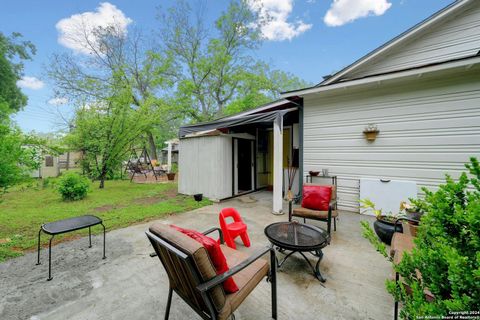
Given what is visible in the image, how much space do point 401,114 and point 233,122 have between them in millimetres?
3982

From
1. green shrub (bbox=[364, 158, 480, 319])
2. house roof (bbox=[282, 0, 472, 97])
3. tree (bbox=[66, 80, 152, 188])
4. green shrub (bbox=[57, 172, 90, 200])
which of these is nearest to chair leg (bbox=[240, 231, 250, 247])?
green shrub (bbox=[364, 158, 480, 319])

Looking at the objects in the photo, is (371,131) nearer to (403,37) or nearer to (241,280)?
(403,37)

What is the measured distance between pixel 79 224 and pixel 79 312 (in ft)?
3.60

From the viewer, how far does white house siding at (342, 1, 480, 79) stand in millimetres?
4523

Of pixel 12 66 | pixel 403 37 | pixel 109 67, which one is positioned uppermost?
pixel 12 66

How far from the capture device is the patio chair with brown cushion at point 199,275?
3.97ft

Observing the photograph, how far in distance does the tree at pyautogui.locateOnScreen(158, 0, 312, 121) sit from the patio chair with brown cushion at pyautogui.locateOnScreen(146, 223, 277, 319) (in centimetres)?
1470

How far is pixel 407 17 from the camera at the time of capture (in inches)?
264

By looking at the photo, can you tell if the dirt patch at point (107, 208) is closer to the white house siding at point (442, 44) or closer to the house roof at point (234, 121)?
Answer: the house roof at point (234, 121)

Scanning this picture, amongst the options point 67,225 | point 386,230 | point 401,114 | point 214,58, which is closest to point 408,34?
point 401,114

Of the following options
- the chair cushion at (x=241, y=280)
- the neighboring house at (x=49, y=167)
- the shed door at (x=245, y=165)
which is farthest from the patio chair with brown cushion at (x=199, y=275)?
the neighboring house at (x=49, y=167)

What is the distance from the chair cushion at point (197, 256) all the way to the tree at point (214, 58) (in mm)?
14720

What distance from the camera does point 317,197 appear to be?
351 cm

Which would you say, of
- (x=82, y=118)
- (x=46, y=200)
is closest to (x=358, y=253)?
(x=46, y=200)
